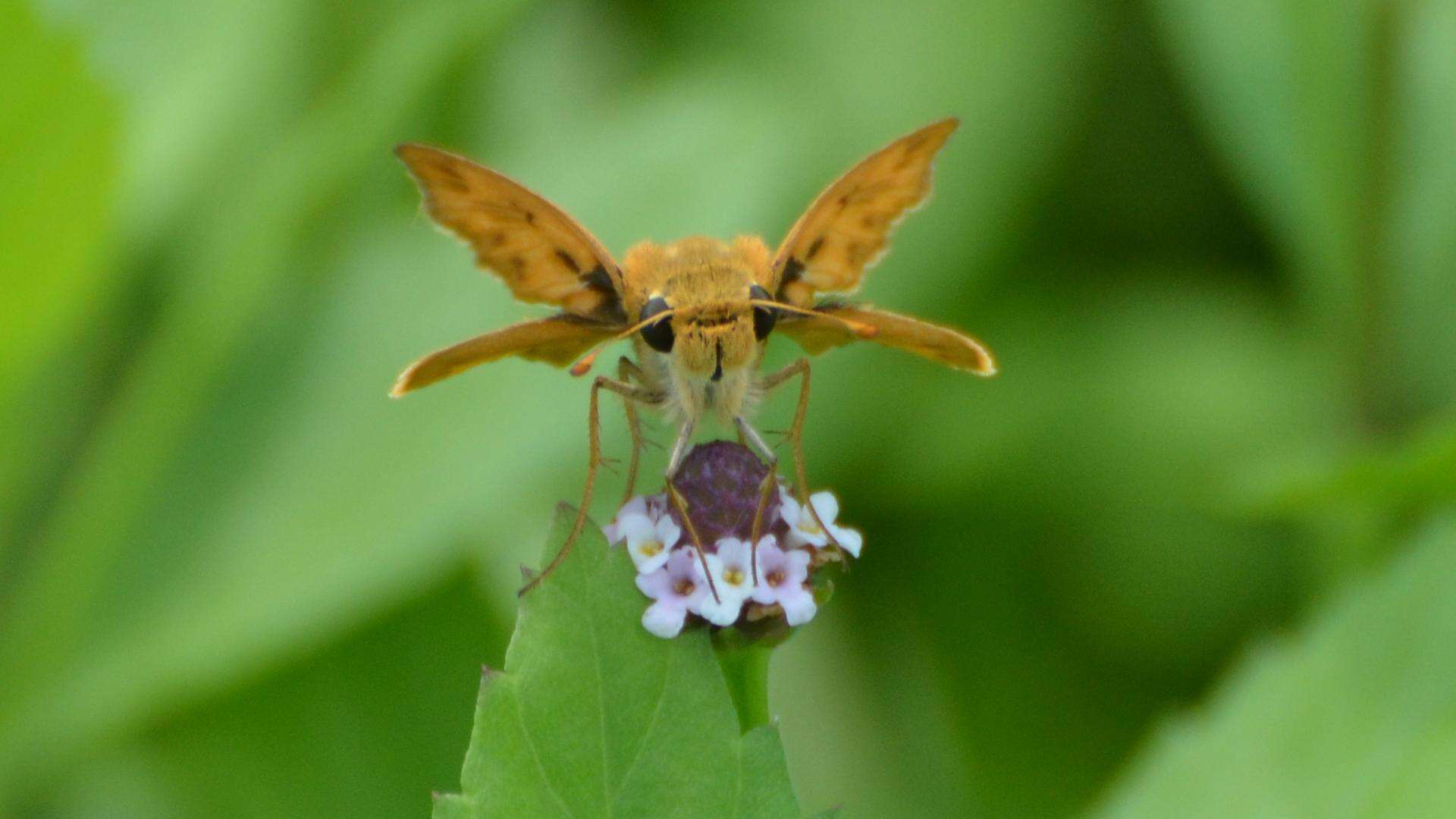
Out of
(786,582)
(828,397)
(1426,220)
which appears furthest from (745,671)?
(1426,220)

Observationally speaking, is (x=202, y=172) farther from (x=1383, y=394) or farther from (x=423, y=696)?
(x=1383, y=394)

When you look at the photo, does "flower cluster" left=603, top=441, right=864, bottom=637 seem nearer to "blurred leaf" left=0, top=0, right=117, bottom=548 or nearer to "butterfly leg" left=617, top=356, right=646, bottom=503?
"butterfly leg" left=617, top=356, right=646, bottom=503

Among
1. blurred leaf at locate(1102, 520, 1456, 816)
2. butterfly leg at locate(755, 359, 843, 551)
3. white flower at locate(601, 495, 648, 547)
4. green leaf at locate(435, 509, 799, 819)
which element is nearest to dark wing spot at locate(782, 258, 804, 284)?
butterfly leg at locate(755, 359, 843, 551)

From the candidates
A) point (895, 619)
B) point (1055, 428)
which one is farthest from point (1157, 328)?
point (895, 619)

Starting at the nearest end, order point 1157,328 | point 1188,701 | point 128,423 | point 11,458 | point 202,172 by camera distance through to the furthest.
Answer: point 11,458, point 128,423, point 1188,701, point 202,172, point 1157,328

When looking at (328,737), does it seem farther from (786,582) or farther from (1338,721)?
(1338,721)
